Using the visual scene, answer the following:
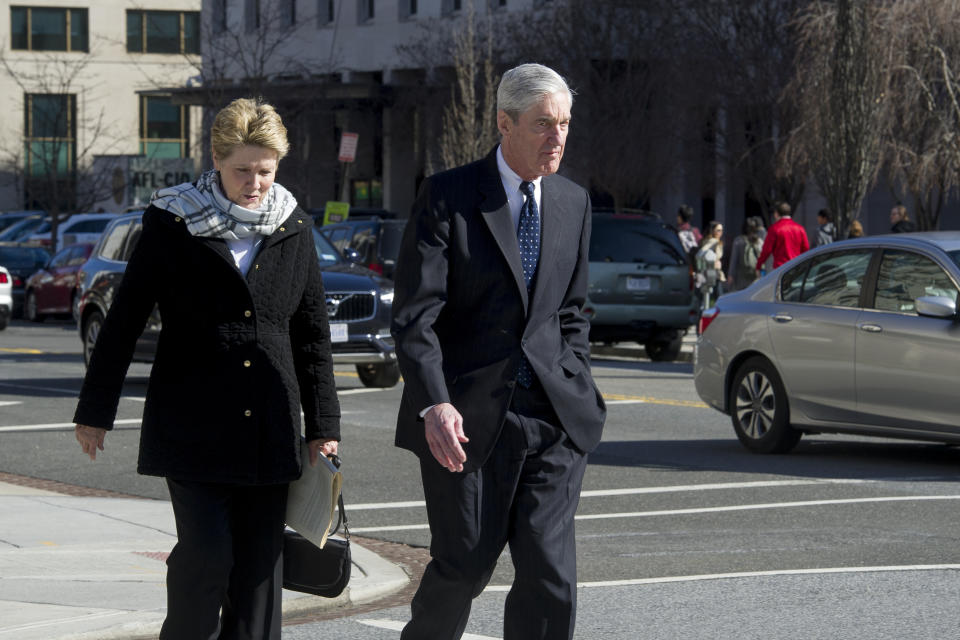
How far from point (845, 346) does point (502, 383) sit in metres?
7.52

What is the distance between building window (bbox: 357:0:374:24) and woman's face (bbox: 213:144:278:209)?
5350 centimetres

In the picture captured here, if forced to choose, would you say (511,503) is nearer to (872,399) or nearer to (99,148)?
(872,399)

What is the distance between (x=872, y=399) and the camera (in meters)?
11.8

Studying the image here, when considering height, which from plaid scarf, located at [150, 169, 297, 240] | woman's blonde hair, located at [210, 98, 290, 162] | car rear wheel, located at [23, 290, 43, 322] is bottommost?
car rear wheel, located at [23, 290, 43, 322]

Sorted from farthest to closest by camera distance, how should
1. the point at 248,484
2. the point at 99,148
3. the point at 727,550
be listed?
1. the point at 99,148
2. the point at 727,550
3. the point at 248,484

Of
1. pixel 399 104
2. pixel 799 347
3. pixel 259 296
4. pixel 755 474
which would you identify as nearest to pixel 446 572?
pixel 259 296

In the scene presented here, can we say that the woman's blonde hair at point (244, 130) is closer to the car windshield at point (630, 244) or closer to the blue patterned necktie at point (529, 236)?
the blue patterned necktie at point (529, 236)

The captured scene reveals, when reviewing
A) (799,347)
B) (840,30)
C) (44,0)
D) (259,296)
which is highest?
(44,0)

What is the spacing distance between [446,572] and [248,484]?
59 centimetres

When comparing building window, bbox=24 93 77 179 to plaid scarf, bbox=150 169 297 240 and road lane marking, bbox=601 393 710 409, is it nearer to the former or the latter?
road lane marking, bbox=601 393 710 409

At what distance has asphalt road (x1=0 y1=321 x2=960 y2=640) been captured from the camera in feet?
23.2

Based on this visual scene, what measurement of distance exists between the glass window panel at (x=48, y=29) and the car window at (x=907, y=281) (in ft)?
248

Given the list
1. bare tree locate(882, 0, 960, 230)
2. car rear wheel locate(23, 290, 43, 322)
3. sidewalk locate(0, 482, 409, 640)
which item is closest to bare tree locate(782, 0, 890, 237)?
bare tree locate(882, 0, 960, 230)

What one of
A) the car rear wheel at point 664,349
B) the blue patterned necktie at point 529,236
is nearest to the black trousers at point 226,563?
the blue patterned necktie at point 529,236
